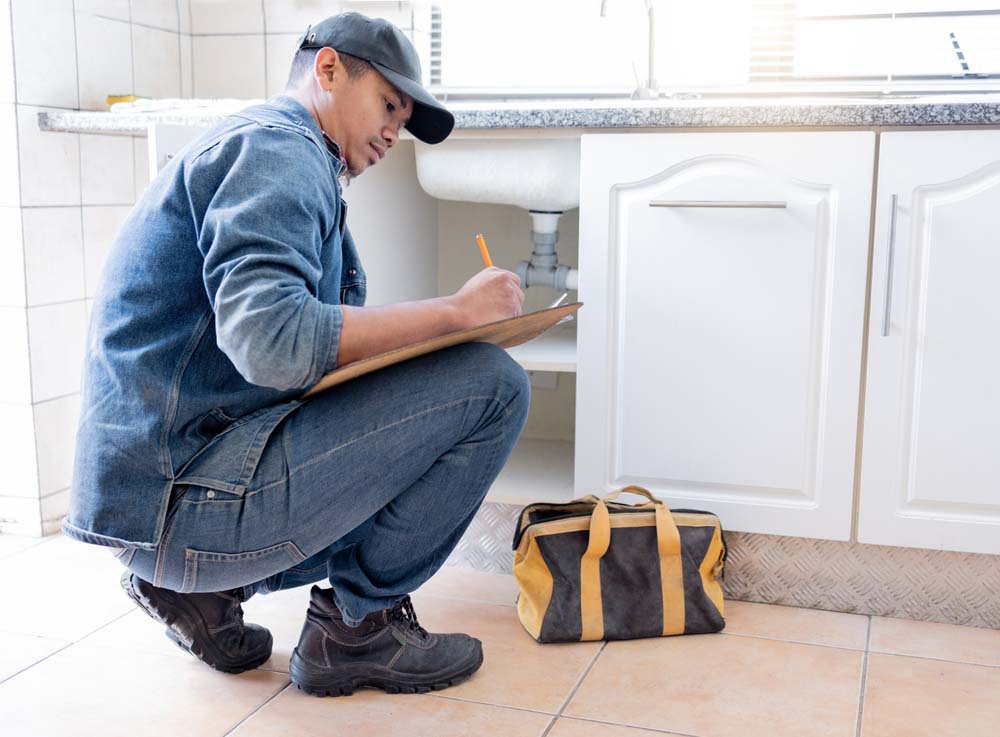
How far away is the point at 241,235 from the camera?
117cm

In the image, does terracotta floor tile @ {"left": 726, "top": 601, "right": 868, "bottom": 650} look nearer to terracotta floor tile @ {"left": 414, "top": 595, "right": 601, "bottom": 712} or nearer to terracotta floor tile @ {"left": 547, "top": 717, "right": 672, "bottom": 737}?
terracotta floor tile @ {"left": 414, "top": 595, "right": 601, "bottom": 712}

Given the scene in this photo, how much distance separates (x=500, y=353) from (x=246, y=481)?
38cm

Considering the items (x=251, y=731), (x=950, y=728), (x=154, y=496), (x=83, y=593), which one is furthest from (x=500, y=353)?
(x=83, y=593)

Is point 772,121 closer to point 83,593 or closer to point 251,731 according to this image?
point 251,731

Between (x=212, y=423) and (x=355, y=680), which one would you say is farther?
(x=355, y=680)

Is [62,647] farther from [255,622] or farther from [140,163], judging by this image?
[140,163]

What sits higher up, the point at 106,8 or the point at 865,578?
the point at 106,8

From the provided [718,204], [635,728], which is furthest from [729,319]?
[635,728]

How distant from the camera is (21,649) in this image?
5.68ft

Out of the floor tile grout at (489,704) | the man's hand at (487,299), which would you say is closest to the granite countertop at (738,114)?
the man's hand at (487,299)

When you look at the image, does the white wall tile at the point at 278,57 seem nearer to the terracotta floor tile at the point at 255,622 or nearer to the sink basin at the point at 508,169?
the sink basin at the point at 508,169

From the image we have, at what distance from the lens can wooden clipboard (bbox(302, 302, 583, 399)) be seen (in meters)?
1.30

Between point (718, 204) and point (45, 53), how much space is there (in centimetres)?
142

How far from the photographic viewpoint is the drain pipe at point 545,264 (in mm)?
2143
